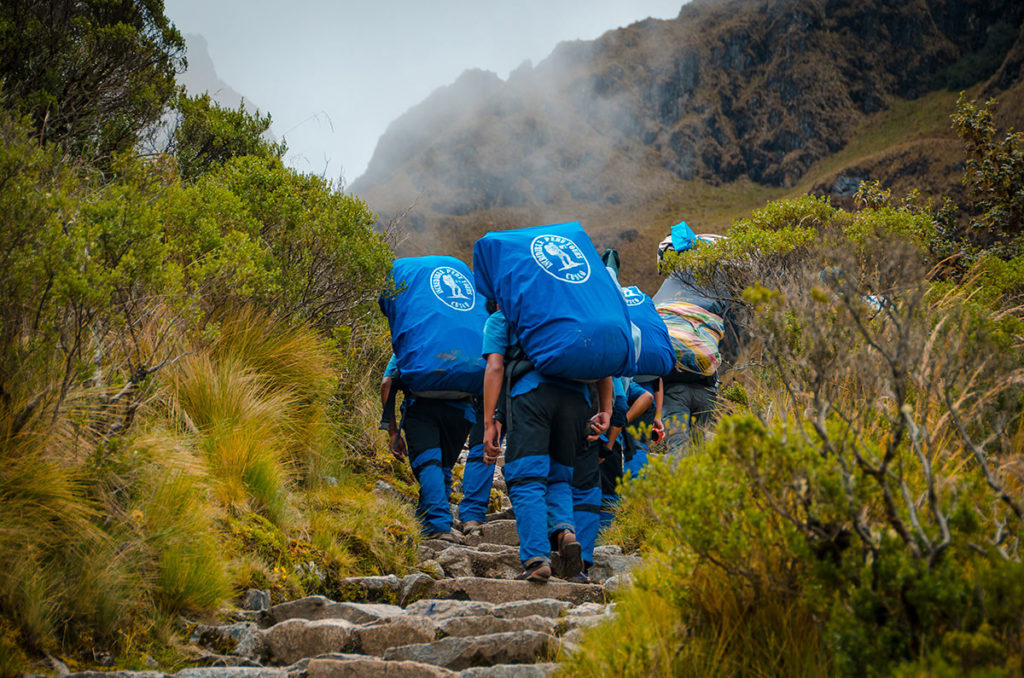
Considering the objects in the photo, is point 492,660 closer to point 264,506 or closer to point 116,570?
point 116,570

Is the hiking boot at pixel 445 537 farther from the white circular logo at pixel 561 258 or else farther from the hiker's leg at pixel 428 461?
the white circular logo at pixel 561 258

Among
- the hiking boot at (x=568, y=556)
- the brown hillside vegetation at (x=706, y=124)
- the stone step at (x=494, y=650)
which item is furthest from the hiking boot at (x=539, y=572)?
the brown hillside vegetation at (x=706, y=124)

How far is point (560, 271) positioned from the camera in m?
4.30

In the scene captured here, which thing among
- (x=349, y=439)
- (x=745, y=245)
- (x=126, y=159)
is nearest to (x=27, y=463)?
(x=349, y=439)

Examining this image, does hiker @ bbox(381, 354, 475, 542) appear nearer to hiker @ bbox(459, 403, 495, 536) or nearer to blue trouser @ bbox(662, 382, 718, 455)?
hiker @ bbox(459, 403, 495, 536)

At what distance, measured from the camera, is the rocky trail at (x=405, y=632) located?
292cm

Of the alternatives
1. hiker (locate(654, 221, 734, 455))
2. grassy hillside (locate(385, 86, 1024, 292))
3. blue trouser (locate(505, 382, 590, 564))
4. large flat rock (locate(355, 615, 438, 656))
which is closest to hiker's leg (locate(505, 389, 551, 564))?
blue trouser (locate(505, 382, 590, 564))

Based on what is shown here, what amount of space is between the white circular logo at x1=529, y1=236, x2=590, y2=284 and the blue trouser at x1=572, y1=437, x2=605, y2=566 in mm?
1115

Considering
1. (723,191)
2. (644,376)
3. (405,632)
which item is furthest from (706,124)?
(405,632)

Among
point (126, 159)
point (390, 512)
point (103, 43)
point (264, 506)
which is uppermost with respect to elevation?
point (103, 43)

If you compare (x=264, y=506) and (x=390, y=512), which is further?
(x=390, y=512)

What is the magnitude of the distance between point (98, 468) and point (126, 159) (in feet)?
14.0

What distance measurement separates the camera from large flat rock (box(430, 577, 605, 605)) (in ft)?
13.3

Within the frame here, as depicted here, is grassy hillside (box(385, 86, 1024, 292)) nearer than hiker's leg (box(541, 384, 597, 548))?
No
